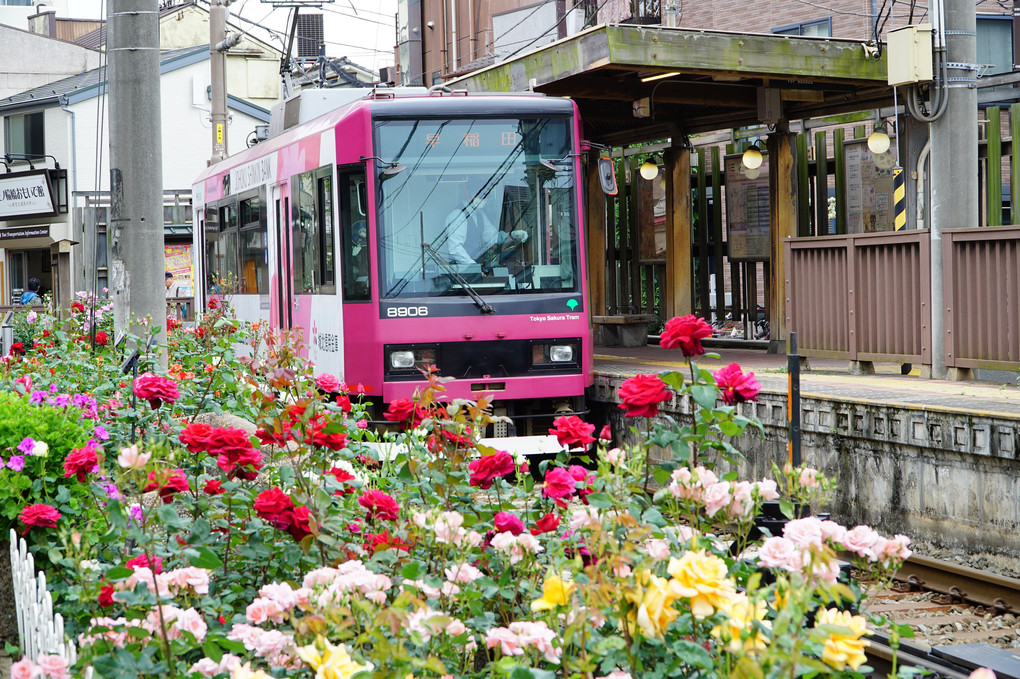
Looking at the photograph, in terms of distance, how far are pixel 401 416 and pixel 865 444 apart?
544 centimetres

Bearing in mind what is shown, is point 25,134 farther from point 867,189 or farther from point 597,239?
point 867,189

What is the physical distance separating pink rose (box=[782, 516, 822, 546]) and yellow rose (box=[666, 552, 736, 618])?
0.33 meters

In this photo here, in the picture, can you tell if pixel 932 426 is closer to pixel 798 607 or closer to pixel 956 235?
pixel 956 235

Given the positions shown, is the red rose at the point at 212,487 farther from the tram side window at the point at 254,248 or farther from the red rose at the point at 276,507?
the tram side window at the point at 254,248

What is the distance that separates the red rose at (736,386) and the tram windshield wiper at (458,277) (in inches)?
276

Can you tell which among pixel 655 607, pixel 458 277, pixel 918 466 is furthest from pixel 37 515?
pixel 458 277

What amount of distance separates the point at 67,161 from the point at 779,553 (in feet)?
137

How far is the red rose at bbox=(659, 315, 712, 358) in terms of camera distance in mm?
3922

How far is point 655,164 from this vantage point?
19375 mm

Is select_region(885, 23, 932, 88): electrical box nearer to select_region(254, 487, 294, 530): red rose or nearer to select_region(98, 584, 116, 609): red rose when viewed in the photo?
select_region(254, 487, 294, 530): red rose

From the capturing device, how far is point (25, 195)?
4197 centimetres

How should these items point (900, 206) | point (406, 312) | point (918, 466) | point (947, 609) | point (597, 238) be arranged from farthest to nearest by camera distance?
point (597, 238), point (900, 206), point (406, 312), point (918, 466), point (947, 609)

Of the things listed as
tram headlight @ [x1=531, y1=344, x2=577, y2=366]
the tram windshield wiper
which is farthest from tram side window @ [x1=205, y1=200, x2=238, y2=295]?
tram headlight @ [x1=531, y1=344, x2=577, y2=366]

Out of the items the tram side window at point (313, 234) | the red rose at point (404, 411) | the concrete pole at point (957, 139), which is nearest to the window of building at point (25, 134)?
the tram side window at point (313, 234)
